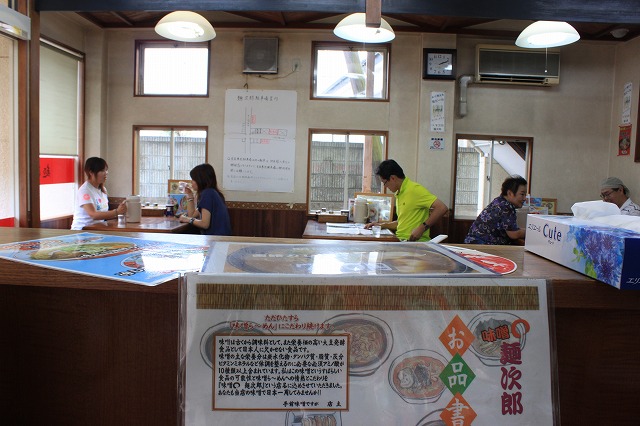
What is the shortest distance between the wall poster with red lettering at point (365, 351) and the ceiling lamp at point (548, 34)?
10.4 ft

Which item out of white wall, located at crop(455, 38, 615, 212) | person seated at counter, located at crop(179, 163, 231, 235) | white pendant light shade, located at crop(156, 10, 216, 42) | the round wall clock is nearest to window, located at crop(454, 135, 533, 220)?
white wall, located at crop(455, 38, 615, 212)

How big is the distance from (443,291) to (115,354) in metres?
0.73

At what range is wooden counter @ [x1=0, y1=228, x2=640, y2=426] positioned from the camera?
1.00 m

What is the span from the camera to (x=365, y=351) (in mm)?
790

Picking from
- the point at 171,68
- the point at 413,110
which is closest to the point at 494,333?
the point at 413,110

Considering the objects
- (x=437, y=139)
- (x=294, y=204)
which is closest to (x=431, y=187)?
(x=437, y=139)

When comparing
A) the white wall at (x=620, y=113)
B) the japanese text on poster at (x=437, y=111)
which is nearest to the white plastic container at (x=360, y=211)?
the japanese text on poster at (x=437, y=111)

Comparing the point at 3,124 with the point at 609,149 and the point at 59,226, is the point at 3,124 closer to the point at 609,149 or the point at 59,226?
the point at 59,226

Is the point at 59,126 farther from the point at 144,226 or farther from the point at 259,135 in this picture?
the point at 259,135

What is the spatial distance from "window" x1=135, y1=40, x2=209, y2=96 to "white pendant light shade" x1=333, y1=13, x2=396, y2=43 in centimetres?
257

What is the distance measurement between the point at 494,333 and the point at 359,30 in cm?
311

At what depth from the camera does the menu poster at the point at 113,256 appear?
0.89 meters

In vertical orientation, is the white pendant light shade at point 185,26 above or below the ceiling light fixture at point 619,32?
below

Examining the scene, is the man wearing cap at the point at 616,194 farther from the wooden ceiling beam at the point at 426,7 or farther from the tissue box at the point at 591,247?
the tissue box at the point at 591,247
